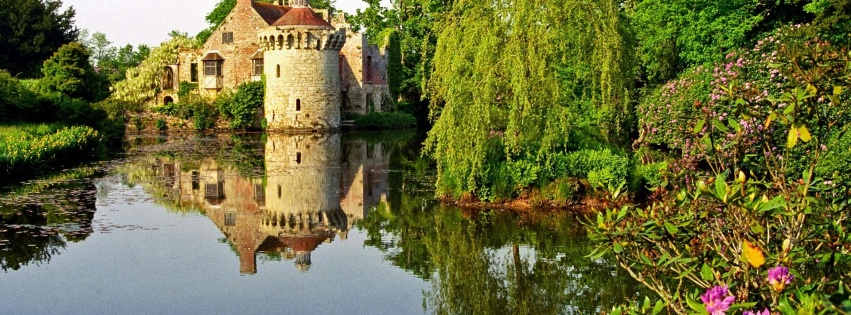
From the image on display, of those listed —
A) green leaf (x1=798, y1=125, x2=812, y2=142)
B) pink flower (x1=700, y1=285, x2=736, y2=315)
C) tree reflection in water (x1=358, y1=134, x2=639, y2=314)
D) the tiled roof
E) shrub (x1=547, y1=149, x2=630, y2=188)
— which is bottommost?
tree reflection in water (x1=358, y1=134, x2=639, y2=314)

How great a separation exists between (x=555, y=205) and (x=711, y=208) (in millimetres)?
11296

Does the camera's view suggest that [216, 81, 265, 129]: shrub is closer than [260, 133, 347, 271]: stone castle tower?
No

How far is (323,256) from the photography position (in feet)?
44.6

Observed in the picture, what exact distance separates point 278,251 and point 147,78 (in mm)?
37431

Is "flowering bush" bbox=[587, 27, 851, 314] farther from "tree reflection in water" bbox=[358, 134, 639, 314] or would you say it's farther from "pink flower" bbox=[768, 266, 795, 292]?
"tree reflection in water" bbox=[358, 134, 639, 314]

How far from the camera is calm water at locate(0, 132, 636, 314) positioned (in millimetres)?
10734

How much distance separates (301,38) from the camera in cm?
4172

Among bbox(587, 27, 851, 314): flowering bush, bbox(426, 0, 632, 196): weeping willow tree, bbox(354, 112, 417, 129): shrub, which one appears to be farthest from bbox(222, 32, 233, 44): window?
bbox(587, 27, 851, 314): flowering bush

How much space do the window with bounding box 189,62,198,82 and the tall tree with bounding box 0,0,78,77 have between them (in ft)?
41.2

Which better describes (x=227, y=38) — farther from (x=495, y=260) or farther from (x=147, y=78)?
(x=495, y=260)

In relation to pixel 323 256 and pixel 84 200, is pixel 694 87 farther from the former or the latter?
pixel 84 200

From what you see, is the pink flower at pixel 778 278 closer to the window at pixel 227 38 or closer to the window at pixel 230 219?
the window at pixel 230 219

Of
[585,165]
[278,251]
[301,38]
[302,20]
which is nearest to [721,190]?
[278,251]

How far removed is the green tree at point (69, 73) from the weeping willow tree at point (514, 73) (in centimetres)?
2320
